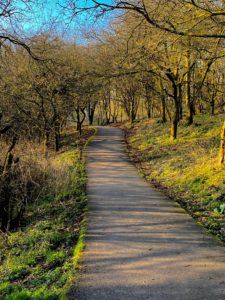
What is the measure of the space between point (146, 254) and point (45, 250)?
1.97 m

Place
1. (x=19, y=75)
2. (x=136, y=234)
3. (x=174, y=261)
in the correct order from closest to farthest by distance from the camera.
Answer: (x=174, y=261), (x=136, y=234), (x=19, y=75)

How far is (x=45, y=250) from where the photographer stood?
6.32 m

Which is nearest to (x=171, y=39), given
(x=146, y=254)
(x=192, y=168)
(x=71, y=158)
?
(x=192, y=168)

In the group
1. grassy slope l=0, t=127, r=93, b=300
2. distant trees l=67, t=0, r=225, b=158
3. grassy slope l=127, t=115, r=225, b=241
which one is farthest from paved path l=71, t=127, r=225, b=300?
distant trees l=67, t=0, r=225, b=158

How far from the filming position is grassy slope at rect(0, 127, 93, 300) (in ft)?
16.0

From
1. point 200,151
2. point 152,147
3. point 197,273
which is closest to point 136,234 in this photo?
point 197,273

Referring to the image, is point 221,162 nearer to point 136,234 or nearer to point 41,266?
point 136,234

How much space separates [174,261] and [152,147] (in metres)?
13.7

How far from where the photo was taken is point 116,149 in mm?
20547


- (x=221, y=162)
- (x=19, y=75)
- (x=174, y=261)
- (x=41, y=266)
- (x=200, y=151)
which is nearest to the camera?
(x=174, y=261)

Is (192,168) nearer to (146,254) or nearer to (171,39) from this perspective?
(171,39)

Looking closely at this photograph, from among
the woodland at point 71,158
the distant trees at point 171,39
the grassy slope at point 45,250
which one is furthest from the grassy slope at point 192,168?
the grassy slope at point 45,250

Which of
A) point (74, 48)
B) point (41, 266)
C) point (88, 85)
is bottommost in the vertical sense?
point (41, 266)

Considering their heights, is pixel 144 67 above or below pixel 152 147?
above
